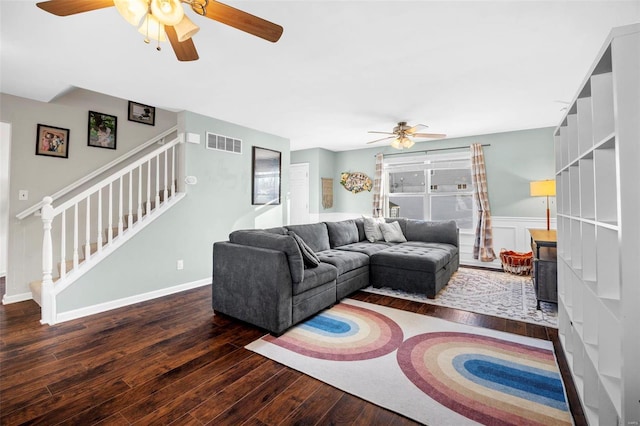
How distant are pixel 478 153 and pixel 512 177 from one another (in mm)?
714

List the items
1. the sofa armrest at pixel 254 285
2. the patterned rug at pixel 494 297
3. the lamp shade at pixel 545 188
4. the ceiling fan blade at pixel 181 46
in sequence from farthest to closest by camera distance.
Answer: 1. the lamp shade at pixel 545 188
2. the patterned rug at pixel 494 297
3. the sofa armrest at pixel 254 285
4. the ceiling fan blade at pixel 181 46

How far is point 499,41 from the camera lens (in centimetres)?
231

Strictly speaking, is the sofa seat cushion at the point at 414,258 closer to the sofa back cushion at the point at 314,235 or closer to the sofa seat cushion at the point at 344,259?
the sofa seat cushion at the point at 344,259

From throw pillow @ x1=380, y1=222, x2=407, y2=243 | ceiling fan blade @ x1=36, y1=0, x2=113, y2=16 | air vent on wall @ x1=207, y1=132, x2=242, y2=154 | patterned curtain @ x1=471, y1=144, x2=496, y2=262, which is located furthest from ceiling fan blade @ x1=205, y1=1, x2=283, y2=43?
patterned curtain @ x1=471, y1=144, x2=496, y2=262

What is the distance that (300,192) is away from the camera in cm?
712

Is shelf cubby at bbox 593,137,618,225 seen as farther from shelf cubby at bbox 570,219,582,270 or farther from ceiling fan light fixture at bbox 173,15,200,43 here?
ceiling fan light fixture at bbox 173,15,200,43

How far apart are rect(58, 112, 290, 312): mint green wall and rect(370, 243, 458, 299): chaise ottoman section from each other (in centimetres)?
232

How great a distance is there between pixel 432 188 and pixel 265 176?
343cm

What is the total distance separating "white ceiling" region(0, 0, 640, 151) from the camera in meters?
1.99

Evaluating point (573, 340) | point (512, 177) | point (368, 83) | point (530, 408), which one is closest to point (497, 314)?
point (573, 340)

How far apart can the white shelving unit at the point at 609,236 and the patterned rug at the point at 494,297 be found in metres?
0.97

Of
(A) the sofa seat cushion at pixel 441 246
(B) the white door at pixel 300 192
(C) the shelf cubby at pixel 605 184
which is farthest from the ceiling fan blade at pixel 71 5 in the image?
(B) the white door at pixel 300 192

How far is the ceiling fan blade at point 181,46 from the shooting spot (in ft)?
5.92

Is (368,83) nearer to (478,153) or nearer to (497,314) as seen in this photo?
(497,314)
